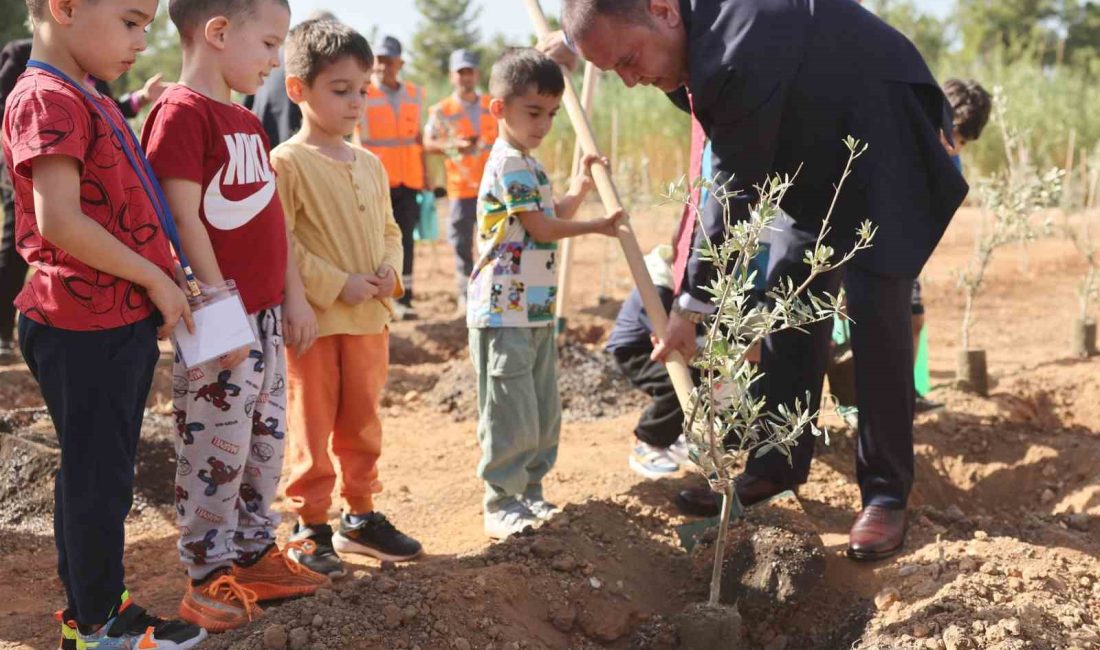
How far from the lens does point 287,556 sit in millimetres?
3096

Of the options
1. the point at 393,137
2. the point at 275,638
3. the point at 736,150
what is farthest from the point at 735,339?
the point at 393,137

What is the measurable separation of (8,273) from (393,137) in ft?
10.1

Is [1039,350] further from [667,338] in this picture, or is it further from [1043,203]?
[667,338]

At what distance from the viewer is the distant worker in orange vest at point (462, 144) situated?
27.1 feet

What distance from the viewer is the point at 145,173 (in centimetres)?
251

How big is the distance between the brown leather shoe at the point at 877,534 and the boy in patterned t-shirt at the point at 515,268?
980mm

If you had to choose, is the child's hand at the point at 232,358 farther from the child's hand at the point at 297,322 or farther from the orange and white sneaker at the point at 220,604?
the orange and white sneaker at the point at 220,604

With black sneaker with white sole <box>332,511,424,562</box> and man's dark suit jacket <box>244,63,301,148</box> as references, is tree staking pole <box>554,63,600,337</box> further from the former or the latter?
black sneaker with white sole <box>332,511,424,562</box>

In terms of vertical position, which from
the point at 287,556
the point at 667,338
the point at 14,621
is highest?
the point at 667,338

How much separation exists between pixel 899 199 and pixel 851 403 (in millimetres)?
1900

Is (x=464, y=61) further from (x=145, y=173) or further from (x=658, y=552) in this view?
(x=145, y=173)

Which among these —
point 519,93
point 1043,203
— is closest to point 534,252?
point 519,93

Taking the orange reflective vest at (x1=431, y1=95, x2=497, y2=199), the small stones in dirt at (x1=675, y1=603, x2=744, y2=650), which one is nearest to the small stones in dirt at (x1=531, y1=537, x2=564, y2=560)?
the small stones in dirt at (x1=675, y1=603, x2=744, y2=650)

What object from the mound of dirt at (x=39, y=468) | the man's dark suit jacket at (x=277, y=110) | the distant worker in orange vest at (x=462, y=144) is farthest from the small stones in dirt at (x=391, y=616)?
the distant worker in orange vest at (x=462, y=144)
